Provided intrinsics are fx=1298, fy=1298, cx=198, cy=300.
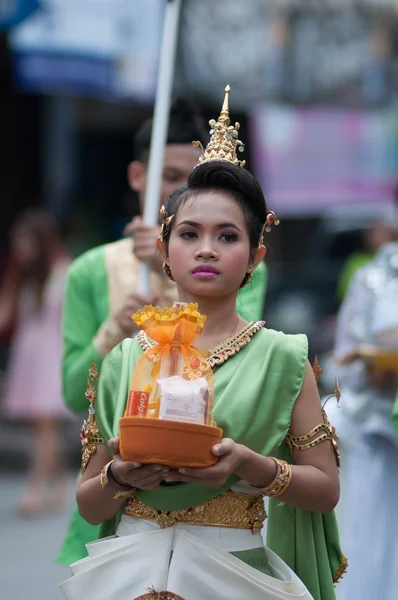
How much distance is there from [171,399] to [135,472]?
19 centimetres

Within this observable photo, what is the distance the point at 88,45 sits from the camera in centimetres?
1070

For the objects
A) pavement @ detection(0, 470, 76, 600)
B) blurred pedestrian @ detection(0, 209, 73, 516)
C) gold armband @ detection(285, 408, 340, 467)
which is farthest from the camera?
blurred pedestrian @ detection(0, 209, 73, 516)

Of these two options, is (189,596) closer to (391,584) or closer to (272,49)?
(391,584)

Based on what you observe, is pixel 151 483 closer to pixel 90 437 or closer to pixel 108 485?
pixel 108 485

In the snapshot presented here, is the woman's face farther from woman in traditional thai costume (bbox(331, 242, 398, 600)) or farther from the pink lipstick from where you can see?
woman in traditional thai costume (bbox(331, 242, 398, 600))

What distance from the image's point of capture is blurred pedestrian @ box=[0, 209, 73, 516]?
8.98m

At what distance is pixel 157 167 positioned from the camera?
13.1 feet

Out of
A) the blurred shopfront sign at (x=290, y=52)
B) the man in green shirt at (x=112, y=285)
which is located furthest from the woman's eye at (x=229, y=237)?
the blurred shopfront sign at (x=290, y=52)

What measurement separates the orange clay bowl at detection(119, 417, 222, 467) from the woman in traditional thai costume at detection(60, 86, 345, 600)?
0.13m

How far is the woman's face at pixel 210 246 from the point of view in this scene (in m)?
2.85

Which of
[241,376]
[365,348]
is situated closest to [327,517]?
[241,376]

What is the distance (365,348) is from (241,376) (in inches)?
85.7

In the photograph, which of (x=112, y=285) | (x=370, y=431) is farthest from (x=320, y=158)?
(x=112, y=285)

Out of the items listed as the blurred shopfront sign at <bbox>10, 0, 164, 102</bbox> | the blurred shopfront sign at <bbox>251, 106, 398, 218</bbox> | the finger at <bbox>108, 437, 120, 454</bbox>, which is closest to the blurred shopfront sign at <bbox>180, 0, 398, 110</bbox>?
the blurred shopfront sign at <bbox>251, 106, 398, 218</bbox>
